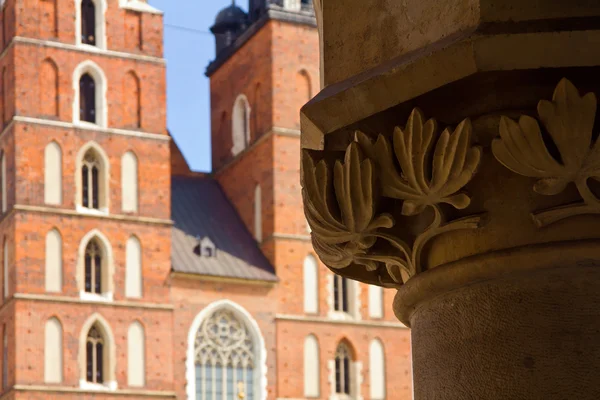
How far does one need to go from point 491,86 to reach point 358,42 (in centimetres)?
31

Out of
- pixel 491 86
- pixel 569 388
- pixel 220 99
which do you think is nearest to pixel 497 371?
pixel 569 388

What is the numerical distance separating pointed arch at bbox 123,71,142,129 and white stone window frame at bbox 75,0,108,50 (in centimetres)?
95

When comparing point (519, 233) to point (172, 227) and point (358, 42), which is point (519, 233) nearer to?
point (358, 42)

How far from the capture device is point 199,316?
3603 cm

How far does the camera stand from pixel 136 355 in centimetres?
3509

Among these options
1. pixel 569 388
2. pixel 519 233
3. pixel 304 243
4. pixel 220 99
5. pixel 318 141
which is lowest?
pixel 569 388

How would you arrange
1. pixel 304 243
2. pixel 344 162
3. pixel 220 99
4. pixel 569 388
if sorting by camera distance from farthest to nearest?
pixel 220 99 < pixel 304 243 < pixel 344 162 < pixel 569 388

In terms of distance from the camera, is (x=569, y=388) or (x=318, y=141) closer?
(x=569, y=388)

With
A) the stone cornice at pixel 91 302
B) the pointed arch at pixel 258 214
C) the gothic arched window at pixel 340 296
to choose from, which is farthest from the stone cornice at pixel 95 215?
the gothic arched window at pixel 340 296

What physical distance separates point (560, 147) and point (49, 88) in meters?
33.7

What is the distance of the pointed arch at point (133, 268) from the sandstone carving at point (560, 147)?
33.2 meters

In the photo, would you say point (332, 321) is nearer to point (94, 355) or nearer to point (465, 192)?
point (94, 355)

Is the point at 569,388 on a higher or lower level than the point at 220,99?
lower

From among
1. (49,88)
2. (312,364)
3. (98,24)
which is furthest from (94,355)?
(98,24)
